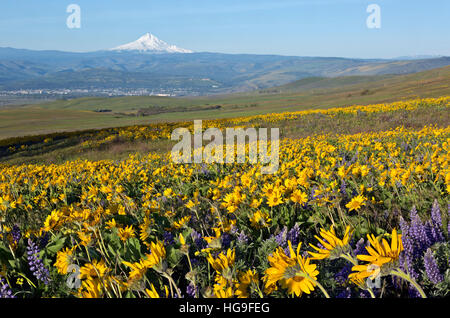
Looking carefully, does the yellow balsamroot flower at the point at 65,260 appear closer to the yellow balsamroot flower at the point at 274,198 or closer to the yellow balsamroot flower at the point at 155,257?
the yellow balsamroot flower at the point at 155,257

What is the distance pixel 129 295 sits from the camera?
1835 mm

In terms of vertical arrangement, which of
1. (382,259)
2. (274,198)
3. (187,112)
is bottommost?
(274,198)

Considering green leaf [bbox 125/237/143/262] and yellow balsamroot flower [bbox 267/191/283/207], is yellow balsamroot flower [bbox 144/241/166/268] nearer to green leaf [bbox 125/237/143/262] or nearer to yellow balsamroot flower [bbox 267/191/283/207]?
green leaf [bbox 125/237/143/262]

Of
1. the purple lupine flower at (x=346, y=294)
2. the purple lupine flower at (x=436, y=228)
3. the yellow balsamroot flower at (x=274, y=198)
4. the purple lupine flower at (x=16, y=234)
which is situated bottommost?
the purple lupine flower at (x=16, y=234)

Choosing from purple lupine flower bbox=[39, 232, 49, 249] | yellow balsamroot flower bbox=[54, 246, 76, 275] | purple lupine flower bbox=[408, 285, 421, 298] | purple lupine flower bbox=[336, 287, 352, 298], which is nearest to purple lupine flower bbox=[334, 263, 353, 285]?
purple lupine flower bbox=[336, 287, 352, 298]

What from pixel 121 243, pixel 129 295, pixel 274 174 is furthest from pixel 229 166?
pixel 129 295

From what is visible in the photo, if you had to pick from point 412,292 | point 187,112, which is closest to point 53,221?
point 412,292

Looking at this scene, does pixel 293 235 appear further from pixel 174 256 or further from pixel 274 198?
pixel 174 256

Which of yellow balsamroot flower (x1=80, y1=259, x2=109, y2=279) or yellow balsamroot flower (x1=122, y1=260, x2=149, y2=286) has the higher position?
yellow balsamroot flower (x1=122, y1=260, x2=149, y2=286)

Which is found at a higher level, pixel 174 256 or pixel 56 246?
pixel 174 256

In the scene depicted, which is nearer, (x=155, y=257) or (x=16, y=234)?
(x=155, y=257)

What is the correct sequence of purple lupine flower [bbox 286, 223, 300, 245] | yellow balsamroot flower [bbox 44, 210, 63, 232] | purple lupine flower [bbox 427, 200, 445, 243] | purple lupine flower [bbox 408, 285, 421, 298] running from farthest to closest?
yellow balsamroot flower [bbox 44, 210, 63, 232]
purple lupine flower [bbox 286, 223, 300, 245]
purple lupine flower [bbox 427, 200, 445, 243]
purple lupine flower [bbox 408, 285, 421, 298]

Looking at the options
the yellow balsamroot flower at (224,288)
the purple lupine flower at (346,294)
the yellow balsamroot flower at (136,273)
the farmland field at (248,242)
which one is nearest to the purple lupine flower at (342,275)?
Result: the farmland field at (248,242)
